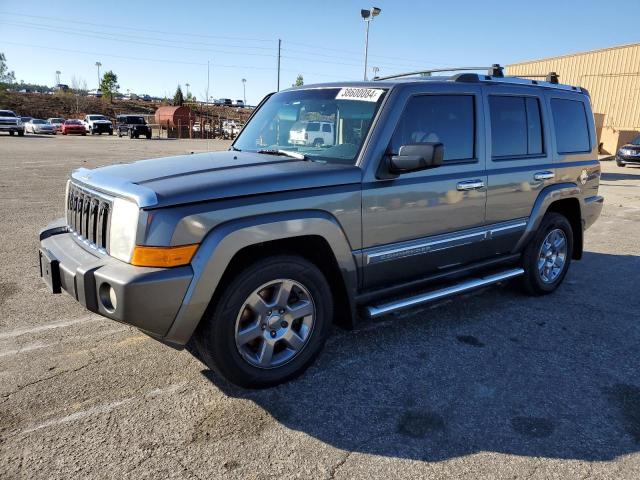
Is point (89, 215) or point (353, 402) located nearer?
point (353, 402)

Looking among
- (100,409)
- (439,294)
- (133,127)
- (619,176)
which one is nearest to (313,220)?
(439,294)

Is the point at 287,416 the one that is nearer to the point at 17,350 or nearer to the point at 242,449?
the point at 242,449

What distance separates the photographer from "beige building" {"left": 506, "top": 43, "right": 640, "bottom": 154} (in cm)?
2772

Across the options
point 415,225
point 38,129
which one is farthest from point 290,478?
point 38,129

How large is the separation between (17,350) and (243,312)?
179 centimetres

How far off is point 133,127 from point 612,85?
115 feet

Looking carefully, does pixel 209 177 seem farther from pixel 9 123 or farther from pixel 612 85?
pixel 9 123

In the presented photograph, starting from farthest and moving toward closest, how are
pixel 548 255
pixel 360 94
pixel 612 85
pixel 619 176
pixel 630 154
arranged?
pixel 612 85 < pixel 630 154 < pixel 619 176 < pixel 548 255 < pixel 360 94

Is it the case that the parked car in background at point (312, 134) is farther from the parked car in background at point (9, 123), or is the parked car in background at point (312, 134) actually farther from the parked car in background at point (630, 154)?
the parked car in background at point (9, 123)

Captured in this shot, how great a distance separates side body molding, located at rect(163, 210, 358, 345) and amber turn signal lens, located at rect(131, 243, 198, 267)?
0.25 ft

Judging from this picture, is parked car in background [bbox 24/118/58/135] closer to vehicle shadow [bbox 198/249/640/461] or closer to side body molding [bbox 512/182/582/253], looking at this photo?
vehicle shadow [bbox 198/249/640/461]

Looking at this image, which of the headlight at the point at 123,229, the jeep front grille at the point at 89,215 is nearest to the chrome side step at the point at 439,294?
the headlight at the point at 123,229

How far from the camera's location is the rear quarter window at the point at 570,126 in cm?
484

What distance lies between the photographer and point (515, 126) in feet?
14.3
